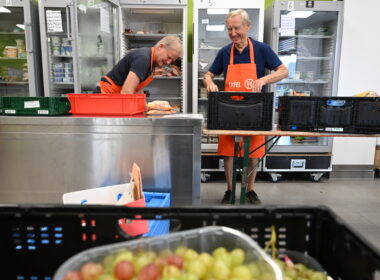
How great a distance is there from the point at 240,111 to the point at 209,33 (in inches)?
96.5

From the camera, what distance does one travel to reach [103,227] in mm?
608

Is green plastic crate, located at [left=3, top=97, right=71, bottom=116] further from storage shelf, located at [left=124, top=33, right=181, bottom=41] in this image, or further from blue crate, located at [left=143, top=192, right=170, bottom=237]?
storage shelf, located at [left=124, top=33, right=181, bottom=41]

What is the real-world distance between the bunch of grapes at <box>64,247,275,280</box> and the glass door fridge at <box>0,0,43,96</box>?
3670 millimetres

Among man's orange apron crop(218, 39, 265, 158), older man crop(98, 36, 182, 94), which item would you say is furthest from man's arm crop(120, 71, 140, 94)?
man's orange apron crop(218, 39, 265, 158)

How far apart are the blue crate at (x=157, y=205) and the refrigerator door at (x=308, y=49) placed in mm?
2641

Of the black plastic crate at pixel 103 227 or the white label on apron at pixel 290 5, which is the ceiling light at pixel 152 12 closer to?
the white label on apron at pixel 290 5

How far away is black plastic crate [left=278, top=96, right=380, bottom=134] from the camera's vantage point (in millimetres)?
2188

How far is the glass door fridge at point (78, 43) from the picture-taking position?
3318 mm

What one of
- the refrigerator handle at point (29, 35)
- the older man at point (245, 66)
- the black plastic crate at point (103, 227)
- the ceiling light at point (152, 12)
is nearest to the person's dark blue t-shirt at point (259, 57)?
the older man at point (245, 66)

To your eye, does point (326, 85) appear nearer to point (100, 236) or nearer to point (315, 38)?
point (315, 38)

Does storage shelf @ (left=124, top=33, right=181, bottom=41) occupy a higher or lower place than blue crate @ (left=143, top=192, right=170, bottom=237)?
higher

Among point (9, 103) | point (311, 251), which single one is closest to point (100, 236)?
point (311, 251)

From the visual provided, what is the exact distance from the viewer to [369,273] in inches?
18.5

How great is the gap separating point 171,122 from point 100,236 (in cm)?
111
